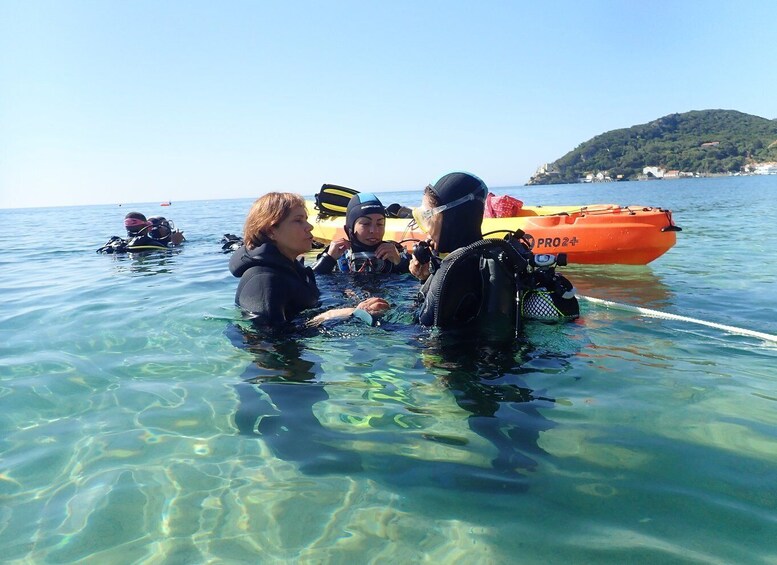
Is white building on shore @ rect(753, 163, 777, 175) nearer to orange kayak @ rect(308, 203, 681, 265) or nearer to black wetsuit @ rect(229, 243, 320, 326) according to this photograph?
orange kayak @ rect(308, 203, 681, 265)

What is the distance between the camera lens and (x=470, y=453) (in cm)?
256

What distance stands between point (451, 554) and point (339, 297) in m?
4.13

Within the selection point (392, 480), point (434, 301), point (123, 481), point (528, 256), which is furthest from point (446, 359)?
point (123, 481)

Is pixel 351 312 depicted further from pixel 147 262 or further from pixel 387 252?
pixel 147 262

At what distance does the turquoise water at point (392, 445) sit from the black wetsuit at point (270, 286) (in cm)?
35

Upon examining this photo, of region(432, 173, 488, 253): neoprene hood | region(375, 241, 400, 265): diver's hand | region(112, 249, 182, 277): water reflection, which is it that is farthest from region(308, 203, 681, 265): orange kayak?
region(112, 249, 182, 277): water reflection

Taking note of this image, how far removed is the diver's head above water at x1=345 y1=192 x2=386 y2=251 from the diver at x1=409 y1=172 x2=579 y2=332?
2.84 metres

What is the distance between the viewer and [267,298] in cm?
390

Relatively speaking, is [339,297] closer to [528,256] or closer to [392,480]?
[528,256]

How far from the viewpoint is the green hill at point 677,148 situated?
4604 inches

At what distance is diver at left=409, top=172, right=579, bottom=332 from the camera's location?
3.47 m

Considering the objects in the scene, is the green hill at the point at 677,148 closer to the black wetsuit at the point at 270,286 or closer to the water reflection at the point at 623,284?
the water reflection at the point at 623,284

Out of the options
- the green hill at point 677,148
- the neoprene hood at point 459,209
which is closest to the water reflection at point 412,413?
the neoprene hood at point 459,209

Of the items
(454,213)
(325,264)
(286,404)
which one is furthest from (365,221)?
(286,404)
